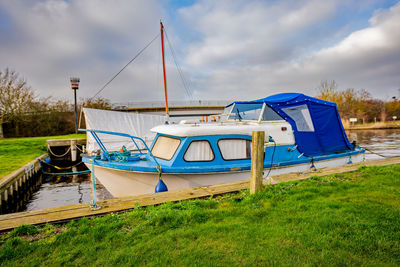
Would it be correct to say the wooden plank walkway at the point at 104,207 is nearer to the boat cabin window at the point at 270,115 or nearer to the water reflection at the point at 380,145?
the boat cabin window at the point at 270,115

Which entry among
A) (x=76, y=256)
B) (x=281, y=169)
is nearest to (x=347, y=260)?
(x=76, y=256)

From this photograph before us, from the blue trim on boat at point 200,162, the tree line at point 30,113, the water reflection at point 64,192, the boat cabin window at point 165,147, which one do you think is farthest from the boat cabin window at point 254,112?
the tree line at point 30,113

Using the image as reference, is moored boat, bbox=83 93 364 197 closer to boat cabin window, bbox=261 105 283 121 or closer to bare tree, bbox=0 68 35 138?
boat cabin window, bbox=261 105 283 121

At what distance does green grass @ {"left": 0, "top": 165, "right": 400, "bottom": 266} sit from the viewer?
2.71 m

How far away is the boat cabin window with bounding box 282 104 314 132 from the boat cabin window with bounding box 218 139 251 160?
2524mm

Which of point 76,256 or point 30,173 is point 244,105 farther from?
point 30,173

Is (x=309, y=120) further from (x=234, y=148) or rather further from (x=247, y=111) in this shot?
(x=234, y=148)

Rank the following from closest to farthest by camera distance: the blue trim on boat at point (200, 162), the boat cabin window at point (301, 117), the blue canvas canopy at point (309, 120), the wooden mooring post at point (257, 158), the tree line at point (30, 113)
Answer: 1. the wooden mooring post at point (257, 158)
2. the blue trim on boat at point (200, 162)
3. the blue canvas canopy at point (309, 120)
4. the boat cabin window at point (301, 117)
5. the tree line at point (30, 113)

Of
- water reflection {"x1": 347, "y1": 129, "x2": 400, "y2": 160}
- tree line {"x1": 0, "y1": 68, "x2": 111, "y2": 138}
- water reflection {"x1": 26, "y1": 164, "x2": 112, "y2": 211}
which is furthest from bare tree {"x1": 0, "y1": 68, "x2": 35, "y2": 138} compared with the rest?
water reflection {"x1": 347, "y1": 129, "x2": 400, "y2": 160}

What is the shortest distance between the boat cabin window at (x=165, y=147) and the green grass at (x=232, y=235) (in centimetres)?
294

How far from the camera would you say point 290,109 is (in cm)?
884

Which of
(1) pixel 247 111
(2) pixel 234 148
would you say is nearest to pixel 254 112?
(1) pixel 247 111

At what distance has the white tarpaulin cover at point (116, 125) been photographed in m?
14.5

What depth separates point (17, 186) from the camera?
31.1 feet
